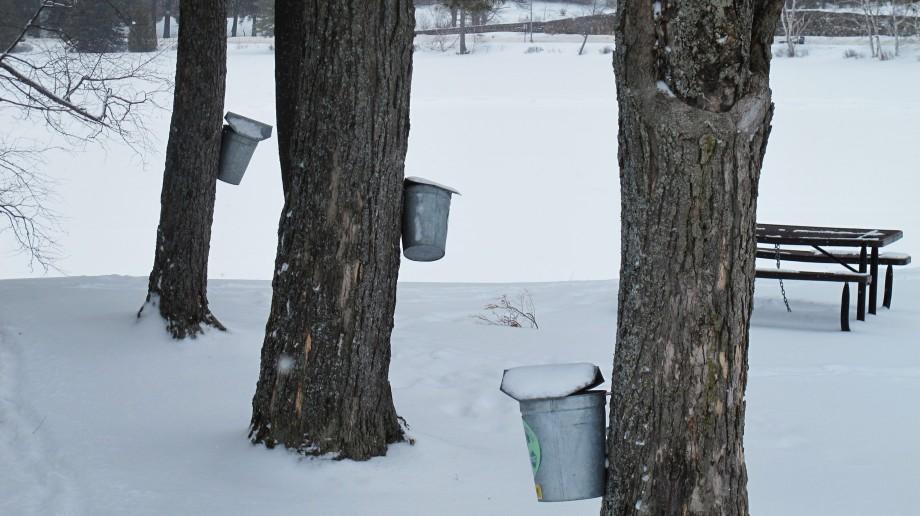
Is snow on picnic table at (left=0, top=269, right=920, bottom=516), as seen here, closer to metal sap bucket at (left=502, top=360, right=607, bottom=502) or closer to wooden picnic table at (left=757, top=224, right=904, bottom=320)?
wooden picnic table at (left=757, top=224, right=904, bottom=320)

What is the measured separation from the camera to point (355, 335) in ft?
13.7

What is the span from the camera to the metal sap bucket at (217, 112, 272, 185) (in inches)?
246

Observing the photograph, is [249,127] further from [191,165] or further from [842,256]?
[842,256]

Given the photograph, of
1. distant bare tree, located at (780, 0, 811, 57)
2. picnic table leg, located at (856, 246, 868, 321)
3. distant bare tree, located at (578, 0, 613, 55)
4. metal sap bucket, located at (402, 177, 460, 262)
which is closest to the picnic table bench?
picnic table leg, located at (856, 246, 868, 321)

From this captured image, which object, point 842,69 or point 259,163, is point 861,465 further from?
point 842,69

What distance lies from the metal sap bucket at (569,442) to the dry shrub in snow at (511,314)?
15.4 feet

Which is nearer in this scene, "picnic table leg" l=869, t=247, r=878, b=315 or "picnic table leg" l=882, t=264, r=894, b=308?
"picnic table leg" l=869, t=247, r=878, b=315

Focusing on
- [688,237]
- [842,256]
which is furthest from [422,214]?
[842,256]

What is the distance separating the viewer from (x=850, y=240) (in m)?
7.78

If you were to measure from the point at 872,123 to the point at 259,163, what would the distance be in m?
15.9

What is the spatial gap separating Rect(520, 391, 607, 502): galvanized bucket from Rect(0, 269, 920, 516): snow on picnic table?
966 mm

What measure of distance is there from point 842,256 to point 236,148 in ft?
17.3

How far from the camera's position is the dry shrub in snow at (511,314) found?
777cm

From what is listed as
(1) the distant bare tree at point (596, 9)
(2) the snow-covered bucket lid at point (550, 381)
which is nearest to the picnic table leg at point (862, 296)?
(2) the snow-covered bucket lid at point (550, 381)
